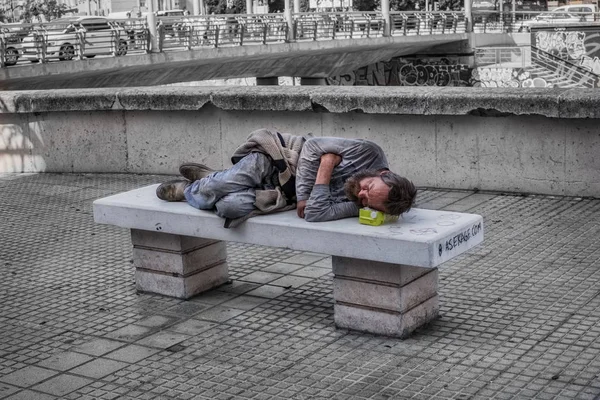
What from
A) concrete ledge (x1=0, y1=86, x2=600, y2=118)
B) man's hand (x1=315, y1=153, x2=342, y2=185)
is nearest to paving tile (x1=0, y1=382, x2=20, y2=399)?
man's hand (x1=315, y1=153, x2=342, y2=185)

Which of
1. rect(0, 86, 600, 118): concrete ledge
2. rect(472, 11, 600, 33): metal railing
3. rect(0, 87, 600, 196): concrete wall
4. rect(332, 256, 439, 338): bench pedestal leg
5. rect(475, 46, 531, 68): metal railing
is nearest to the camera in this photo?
rect(332, 256, 439, 338): bench pedestal leg

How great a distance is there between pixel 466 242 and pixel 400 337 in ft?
2.18

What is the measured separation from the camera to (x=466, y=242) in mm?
5473

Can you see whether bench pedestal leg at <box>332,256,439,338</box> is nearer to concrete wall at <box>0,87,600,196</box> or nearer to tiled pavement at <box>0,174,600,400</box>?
tiled pavement at <box>0,174,600,400</box>

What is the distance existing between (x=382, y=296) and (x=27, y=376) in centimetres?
199

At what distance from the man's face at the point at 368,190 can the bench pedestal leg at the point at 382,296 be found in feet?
1.14

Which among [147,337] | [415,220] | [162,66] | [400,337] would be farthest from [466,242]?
[162,66]

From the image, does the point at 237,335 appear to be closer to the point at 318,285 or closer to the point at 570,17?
the point at 318,285

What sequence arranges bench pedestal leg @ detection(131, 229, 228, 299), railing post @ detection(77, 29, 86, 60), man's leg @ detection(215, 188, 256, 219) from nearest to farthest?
man's leg @ detection(215, 188, 256, 219) < bench pedestal leg @ detection(131, 229, 228, 299) < railing post @ detection(77, 29, 86, 60)

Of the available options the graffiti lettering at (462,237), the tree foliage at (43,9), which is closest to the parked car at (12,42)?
the graffiti lettering at (462,237)

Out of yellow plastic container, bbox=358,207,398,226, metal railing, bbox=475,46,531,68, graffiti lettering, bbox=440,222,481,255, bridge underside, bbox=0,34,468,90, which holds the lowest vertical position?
metal railing, bbox=475,46,531,68

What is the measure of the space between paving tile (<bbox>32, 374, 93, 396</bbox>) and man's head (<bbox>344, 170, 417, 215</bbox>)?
1794 mm

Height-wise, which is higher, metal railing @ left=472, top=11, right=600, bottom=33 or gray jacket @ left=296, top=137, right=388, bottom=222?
gray jacket @ left=296, top=137, right=388, bottom=222

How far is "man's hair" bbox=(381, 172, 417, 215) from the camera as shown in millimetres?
5266
